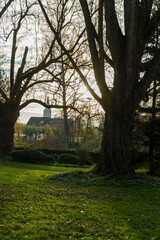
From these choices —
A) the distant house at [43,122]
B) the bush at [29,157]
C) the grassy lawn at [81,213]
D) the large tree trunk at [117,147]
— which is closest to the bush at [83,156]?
the bush at [29,157]

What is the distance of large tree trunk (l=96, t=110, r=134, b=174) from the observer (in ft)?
30.7

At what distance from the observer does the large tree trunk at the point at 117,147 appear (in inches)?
369

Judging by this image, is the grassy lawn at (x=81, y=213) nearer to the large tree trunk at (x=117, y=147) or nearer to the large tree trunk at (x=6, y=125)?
the large tree trunk at (x=117, y=147)

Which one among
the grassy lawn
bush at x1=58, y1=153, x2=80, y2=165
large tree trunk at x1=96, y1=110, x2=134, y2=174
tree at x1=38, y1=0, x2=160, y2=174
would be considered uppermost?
tree at x1=38, y1=0, x2=160, y2=174

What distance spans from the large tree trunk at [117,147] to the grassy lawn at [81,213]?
1481mm

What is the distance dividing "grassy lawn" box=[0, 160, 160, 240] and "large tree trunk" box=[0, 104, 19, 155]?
13964 millimetres

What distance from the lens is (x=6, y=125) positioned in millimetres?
20531

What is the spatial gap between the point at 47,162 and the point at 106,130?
1222 cm

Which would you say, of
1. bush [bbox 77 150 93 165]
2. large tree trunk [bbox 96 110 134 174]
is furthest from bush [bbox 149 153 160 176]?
bush [bbox 77 150 93 165]

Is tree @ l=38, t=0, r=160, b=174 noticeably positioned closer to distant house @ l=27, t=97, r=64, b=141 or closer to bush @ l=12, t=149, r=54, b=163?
bush @ l=12, t=149, r=54, b=163

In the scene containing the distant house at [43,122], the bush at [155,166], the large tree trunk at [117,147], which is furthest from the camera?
the distant house at [43,122]

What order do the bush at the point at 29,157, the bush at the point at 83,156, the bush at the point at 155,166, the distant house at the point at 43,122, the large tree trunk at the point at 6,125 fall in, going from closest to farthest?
1. the bush at the point at 155,166
2. the bush at the point at 29,157
3. the large tree trunk at the point at 6,125
4. the bush at the point at 83,156
5. the distant house at the point at 43,122

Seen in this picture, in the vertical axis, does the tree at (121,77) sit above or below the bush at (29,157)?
above

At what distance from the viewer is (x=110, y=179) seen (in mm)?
8852
